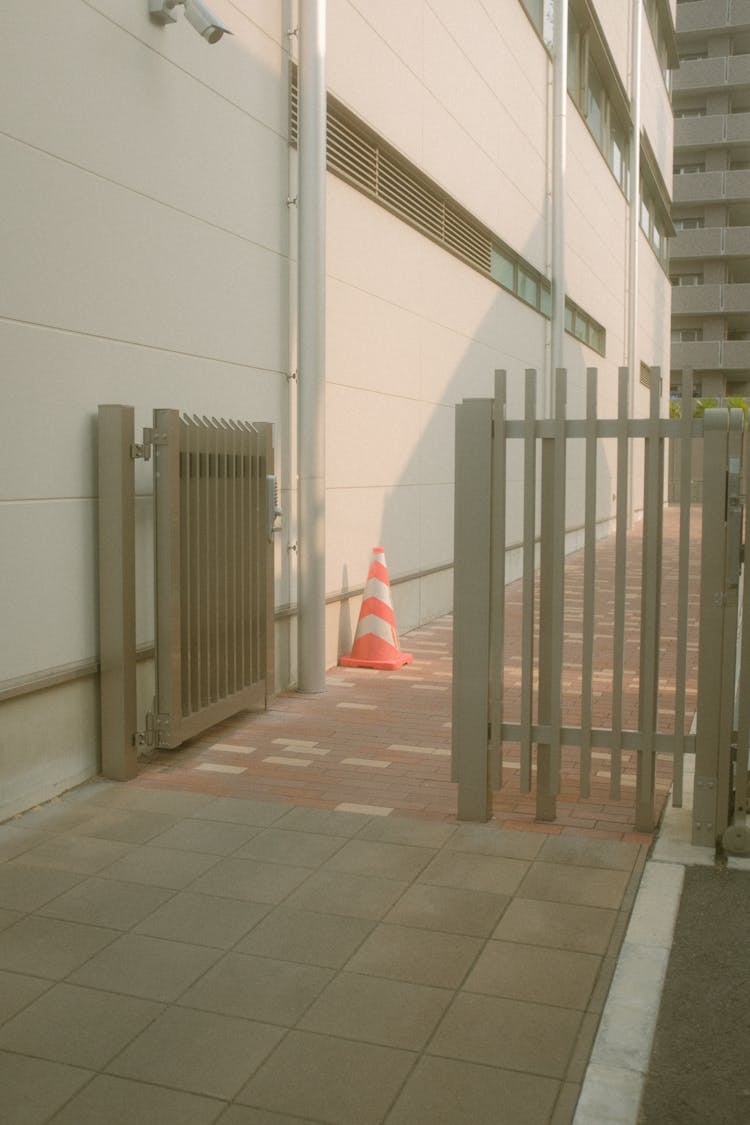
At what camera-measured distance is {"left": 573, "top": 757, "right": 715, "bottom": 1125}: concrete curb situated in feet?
9.60

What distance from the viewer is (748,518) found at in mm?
4691

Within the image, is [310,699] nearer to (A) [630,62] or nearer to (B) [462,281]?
(B) [462,281]

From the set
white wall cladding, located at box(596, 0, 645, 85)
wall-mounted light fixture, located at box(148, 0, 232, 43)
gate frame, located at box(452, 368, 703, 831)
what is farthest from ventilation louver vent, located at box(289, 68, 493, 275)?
white wall cladding, located at box(596, 0, 645, 85)

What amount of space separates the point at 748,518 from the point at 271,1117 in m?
2.95

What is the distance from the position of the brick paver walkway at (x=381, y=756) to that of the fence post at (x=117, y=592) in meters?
0.24

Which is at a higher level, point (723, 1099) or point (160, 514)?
point (160, 514)

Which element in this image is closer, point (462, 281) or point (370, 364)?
point (370, 364)

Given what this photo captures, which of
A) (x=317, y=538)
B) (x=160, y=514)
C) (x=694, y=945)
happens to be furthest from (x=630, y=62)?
(x=694, y=945)

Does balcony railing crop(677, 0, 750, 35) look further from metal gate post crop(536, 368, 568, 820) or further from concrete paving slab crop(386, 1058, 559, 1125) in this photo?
concrete paving slab crop(386, 1058, 559, 1125)

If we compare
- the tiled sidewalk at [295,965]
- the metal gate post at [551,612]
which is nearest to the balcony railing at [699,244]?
the metal gate post at [551,612]

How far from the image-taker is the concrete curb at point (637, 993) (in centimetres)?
293

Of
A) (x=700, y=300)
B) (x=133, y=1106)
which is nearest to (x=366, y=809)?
(x=133, y=1106)

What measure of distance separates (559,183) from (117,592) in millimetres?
13143

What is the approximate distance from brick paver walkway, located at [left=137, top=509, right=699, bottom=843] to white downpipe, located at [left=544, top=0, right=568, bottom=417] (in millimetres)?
9026
